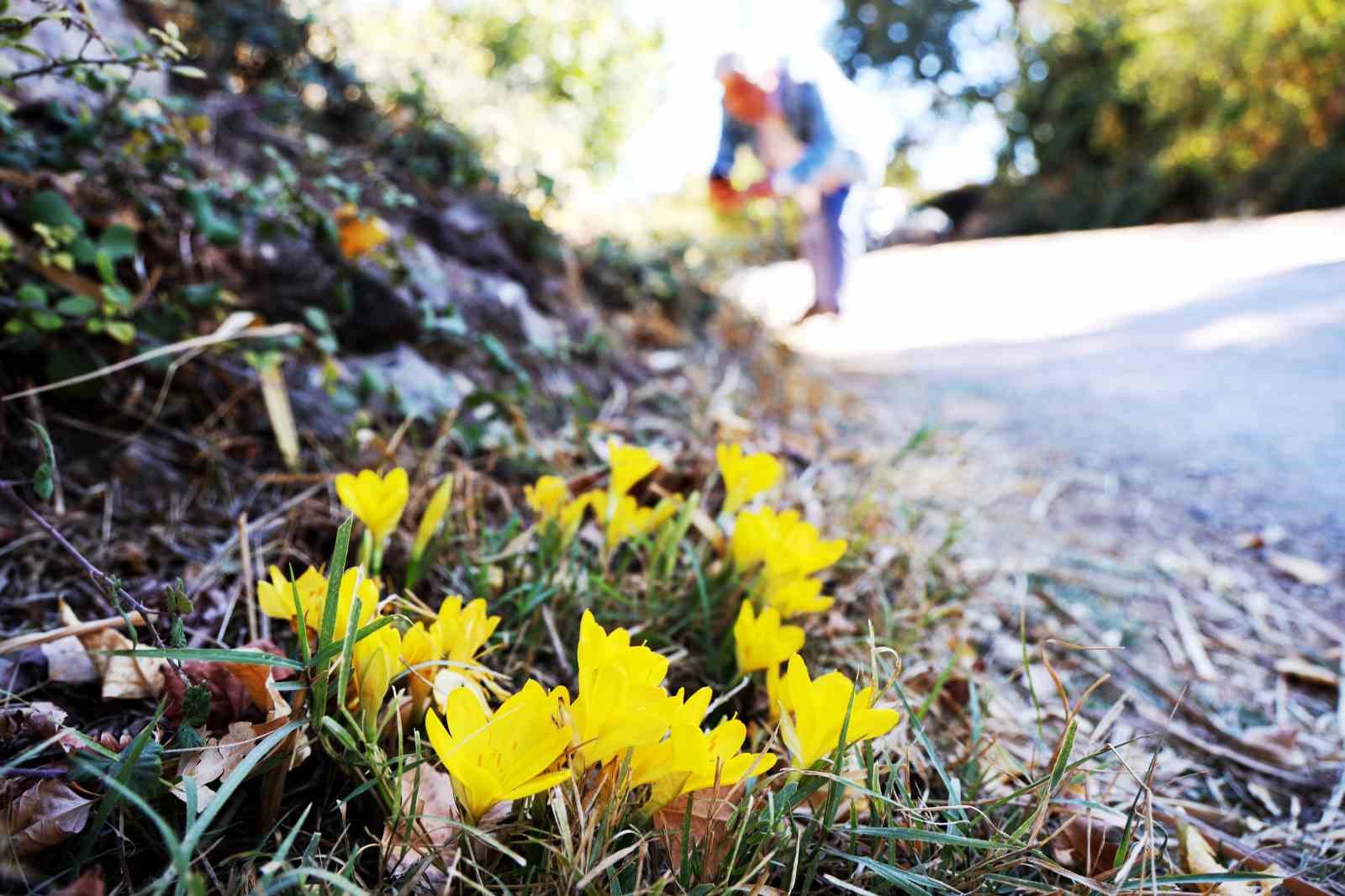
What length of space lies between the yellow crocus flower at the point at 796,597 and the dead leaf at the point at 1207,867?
0.47 meters

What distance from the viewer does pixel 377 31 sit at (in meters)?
3.98

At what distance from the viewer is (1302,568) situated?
176cm

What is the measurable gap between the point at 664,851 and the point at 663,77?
8042 millimetres

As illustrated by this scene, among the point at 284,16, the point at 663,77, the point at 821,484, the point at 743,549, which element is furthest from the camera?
the point at 663,77

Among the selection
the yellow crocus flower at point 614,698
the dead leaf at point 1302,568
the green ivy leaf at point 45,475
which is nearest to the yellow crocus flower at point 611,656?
the yellow crocus flower at point 614,698

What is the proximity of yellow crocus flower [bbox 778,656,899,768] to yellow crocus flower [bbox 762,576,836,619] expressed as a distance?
0.73ft

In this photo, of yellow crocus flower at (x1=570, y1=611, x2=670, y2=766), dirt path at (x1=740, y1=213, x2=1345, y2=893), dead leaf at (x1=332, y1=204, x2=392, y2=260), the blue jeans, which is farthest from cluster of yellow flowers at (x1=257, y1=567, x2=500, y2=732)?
the blue jeans

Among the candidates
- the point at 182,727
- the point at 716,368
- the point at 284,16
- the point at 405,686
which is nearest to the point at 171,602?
the point at 182,727

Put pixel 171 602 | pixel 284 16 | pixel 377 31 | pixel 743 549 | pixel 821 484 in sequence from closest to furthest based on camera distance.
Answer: pixel 171 602
pixel 743 549
pixel 821 484
pixel 284 16
pixel 377 31

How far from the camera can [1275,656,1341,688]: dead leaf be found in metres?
1.38

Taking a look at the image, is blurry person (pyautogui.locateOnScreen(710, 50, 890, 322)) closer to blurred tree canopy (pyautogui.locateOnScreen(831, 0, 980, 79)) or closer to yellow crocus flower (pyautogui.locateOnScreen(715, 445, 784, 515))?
yellow crocus flower (pyautogui.locateOnScreen(715, 445, 784, 515))

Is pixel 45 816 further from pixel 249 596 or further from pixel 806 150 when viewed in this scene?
pixel 806 150

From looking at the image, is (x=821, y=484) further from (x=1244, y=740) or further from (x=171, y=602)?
(x=171, y=602)

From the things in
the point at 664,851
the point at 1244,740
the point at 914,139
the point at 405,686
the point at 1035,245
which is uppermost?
the point at 914,139
